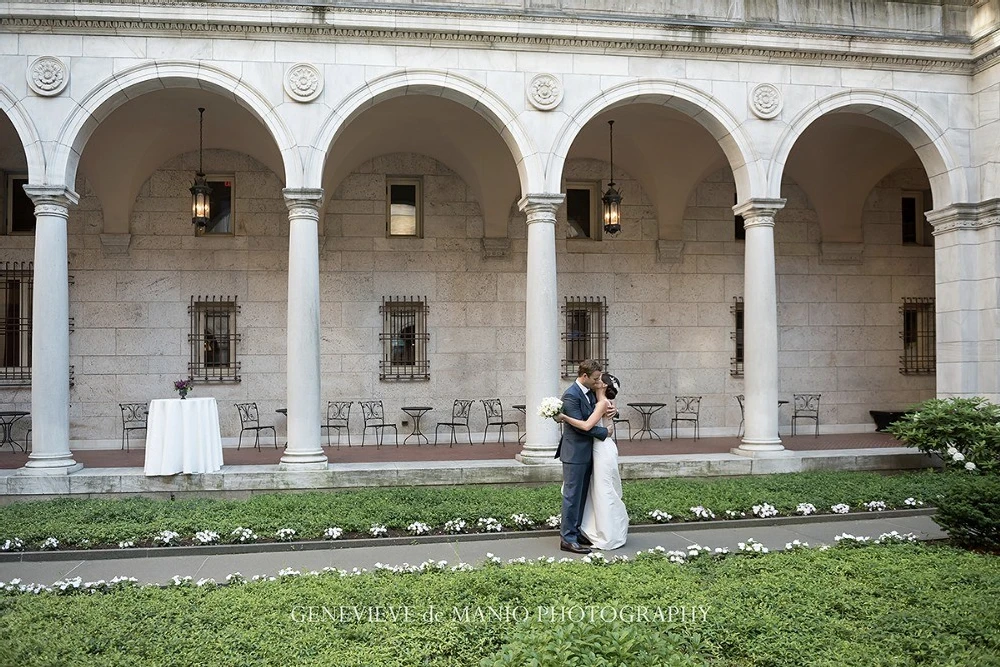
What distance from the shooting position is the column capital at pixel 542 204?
12.3 meters

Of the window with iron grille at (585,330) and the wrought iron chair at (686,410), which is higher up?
the window with iron grille at (585,330)

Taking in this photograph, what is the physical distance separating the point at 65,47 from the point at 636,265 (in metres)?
11.6

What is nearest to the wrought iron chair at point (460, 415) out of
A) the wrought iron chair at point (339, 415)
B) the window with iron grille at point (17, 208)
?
the wrought iron chair at point (339, 415)

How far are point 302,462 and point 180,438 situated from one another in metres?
1.76

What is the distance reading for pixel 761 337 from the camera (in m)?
12.8

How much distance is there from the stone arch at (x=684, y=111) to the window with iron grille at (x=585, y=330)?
474 centimetres

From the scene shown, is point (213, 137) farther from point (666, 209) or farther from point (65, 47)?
point (666, 209)

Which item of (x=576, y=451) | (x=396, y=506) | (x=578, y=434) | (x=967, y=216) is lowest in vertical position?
(x=396, y=506)

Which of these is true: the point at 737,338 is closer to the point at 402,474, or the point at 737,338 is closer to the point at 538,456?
the point at 538,456

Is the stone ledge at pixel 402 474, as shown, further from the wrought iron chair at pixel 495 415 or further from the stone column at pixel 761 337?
the wrought iron chair at pixel 495 415

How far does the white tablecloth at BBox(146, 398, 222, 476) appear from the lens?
35.5 ft

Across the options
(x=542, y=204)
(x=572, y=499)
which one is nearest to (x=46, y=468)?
(x=572, y=499)

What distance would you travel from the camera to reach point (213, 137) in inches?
611

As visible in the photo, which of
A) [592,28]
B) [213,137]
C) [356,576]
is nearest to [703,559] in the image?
[356,576]
